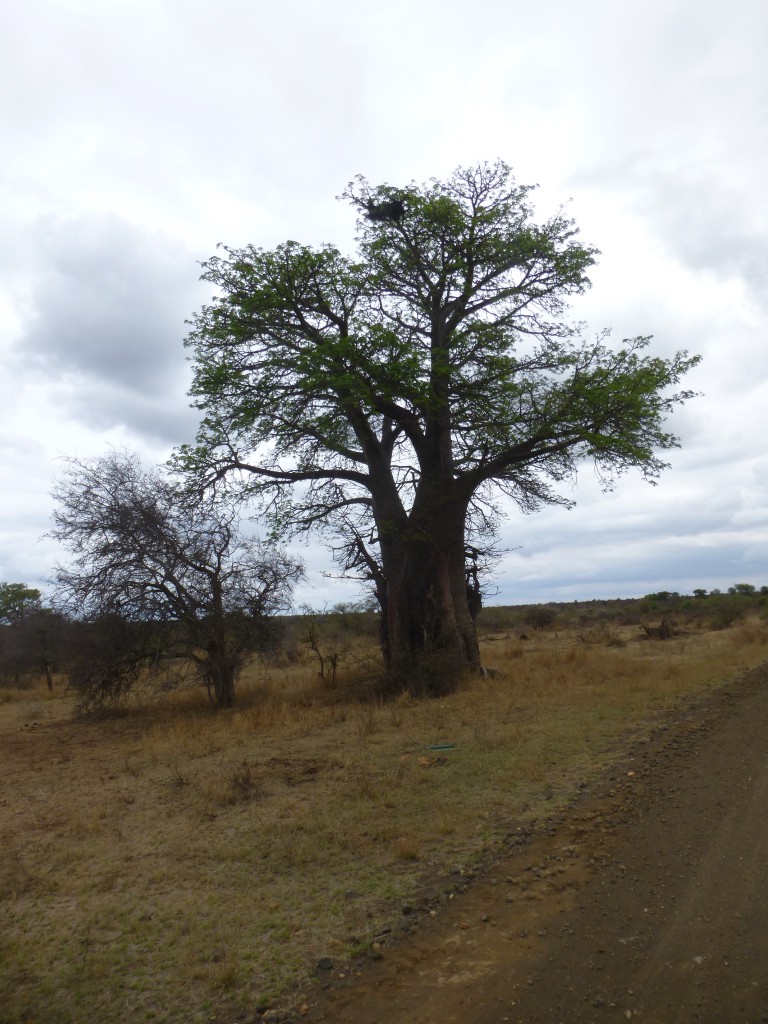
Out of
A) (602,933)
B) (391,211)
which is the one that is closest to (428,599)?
(391,211)

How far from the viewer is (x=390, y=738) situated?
10289 mm

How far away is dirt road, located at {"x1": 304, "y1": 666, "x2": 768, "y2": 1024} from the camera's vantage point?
11.1ft

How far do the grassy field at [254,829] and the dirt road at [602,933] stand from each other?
322 millimetres

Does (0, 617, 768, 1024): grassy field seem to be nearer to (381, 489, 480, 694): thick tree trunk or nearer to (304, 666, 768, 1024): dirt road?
(304, 666, 768, 1024): dirt road

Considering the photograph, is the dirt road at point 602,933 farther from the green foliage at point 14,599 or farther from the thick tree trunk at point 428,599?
the green foliage at point 14,599

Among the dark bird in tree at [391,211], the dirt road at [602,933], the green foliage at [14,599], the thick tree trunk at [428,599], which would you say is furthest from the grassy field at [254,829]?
the green foliage at [14,599]

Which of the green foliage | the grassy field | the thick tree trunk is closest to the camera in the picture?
the grassy field

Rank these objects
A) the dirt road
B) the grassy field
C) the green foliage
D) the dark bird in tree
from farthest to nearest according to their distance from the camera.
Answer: the green foliage < the dark bird in tree < the grassy field < the dirt road

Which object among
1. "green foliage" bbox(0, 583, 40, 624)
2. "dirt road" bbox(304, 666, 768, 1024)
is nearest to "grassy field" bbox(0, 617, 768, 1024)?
"dirt road" bbox(304, 666, 768, 1024)

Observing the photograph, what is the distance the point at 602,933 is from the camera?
4031 millimetres

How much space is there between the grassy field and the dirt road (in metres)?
0.32

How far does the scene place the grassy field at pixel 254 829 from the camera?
4.05 meters

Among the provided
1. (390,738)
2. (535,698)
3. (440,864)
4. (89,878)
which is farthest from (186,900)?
(535,698)

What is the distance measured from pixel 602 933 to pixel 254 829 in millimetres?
3202
